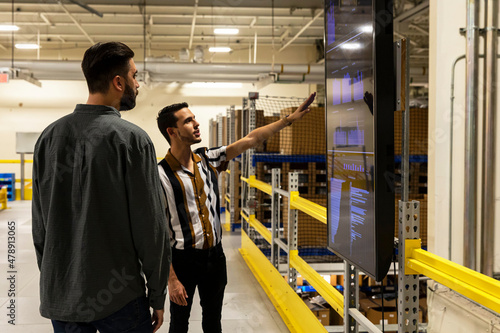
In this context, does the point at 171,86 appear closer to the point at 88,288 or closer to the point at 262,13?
the point at 262,13

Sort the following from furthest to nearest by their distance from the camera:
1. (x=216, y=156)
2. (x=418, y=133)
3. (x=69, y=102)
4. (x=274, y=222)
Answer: (x=69, y=102), (x=418, y=133), (x=274, y=222), (x=216, y=156)

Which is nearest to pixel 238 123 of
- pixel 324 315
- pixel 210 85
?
pixel 324 315

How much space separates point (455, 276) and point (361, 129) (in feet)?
2.29

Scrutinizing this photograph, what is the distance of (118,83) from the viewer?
67.4 inches

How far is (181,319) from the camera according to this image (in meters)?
2.78

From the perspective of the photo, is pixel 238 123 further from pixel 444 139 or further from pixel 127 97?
pixel 127 97

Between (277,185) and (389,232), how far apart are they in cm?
332

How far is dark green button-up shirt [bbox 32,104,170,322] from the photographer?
1591 millimetres

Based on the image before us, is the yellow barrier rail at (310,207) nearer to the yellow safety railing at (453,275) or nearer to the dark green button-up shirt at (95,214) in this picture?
the yellow safety railing at (453,275)

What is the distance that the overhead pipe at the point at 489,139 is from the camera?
3.73m

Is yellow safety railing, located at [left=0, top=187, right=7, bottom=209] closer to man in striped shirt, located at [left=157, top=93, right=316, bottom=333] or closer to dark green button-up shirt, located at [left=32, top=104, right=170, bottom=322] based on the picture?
man in striped shirt, located at [left=157, top=93, right=316, bottom=333]

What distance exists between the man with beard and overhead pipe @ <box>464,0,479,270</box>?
3042 mm

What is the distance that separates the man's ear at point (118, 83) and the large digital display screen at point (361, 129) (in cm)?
98

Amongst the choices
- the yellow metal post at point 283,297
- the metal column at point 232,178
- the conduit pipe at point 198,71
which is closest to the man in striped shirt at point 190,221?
the yellow metal post at point 283,297
